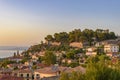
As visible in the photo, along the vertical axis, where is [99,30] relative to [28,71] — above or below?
above

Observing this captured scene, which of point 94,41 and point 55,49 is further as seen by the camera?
point 94,41

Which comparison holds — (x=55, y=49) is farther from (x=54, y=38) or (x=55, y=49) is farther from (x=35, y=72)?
(x=35, y=72)

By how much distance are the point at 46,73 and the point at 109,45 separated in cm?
3818

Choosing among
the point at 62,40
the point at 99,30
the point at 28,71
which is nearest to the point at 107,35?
the point at 99,30

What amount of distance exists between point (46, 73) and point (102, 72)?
16.5 meters

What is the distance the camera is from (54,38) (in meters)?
88.4

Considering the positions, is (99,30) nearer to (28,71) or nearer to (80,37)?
(80,37)

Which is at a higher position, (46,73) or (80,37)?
(80,37)

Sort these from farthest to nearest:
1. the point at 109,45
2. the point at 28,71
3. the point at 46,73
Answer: the point at 109,45, the point at 28,71, the point at 46,73

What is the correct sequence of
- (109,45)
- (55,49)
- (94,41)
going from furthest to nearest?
(94,41), (55,49), (109,45)

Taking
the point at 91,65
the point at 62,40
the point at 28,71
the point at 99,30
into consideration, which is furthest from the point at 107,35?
the point at 91,65

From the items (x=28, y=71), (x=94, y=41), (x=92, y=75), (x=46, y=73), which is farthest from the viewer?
(x=94, y=41)

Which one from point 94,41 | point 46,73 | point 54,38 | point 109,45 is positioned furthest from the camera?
point 54,38

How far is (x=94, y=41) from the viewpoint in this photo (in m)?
81.5
